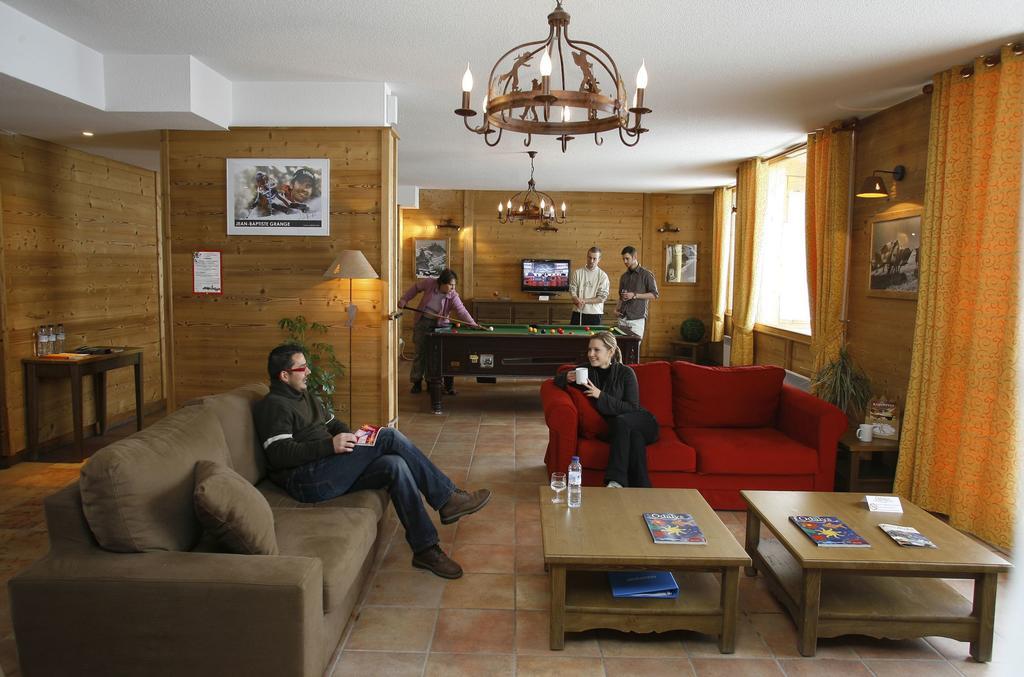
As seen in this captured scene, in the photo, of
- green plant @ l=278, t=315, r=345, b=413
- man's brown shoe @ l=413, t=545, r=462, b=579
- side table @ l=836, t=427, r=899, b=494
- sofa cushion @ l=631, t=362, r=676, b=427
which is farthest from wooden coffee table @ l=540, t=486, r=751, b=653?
green plant @ l=278, t=315, r=345, b=413

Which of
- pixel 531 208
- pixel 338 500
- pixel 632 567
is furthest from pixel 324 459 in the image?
pixel 531 208

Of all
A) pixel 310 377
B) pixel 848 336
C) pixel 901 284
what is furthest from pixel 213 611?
pixel 848 336

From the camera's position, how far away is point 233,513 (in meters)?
2.47

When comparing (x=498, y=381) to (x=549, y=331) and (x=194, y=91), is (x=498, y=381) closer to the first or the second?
(x=549, y=331)

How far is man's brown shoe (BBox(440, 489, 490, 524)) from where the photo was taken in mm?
3805

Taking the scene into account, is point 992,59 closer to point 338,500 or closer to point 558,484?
point 558,484

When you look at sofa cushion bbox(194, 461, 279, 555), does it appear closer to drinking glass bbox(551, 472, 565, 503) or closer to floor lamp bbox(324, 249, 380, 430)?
drinking glass bbox(551, 472, 565, 503)

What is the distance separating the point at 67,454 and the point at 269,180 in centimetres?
281

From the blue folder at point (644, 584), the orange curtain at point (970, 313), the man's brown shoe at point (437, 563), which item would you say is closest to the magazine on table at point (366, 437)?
the man's brown shoe at point (437, 563)

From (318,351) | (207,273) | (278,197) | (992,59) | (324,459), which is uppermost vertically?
(992,59)

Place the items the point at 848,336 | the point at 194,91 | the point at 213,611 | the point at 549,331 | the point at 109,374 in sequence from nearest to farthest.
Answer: the point at 213,611, the point at 194,91, the point at 848,336, the point at 109,374, the point at 549,331

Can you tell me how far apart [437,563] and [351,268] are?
2.38 metres

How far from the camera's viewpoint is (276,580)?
2.33 meters

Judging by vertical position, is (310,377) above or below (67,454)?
above
